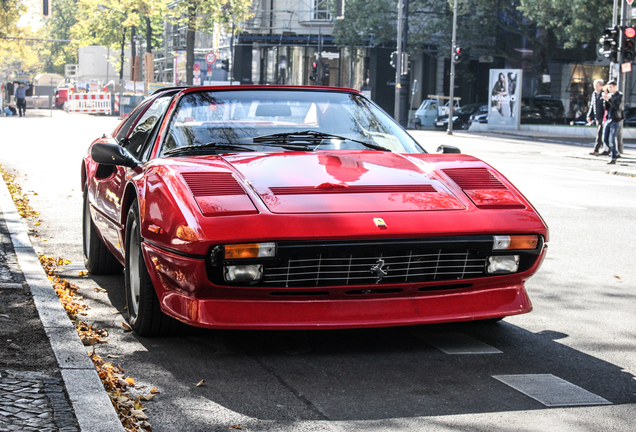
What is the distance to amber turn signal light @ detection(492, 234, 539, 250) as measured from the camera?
→ 417cm

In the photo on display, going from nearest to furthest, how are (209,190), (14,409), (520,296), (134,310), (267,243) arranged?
(14,409) < (267,243) < (209,190) < (520,296) < (134,310)

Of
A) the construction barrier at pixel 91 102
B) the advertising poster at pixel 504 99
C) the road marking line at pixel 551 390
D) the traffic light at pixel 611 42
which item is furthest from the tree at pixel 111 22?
the road marking line at pixel 551 390

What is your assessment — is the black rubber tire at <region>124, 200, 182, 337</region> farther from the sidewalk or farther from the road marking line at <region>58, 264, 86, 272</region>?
the sidewalk

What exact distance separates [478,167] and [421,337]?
0.97 m

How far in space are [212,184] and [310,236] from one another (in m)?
0.60

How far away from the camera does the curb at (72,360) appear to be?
3137mm

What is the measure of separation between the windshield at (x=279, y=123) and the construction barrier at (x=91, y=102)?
148ft

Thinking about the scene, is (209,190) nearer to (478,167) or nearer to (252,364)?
(252,364)

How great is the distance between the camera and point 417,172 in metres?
4.60

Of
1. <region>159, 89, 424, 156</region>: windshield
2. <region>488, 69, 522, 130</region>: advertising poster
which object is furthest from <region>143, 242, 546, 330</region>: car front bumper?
<region>488, 69, 522, 130</region>: advertising poster

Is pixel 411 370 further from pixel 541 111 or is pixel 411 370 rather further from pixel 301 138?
pixel 541 111

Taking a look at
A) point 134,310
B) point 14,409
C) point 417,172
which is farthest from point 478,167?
point 14,409

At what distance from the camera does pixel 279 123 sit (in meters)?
5.25

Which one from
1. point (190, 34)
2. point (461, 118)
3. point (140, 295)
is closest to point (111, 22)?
point (190, 34)
